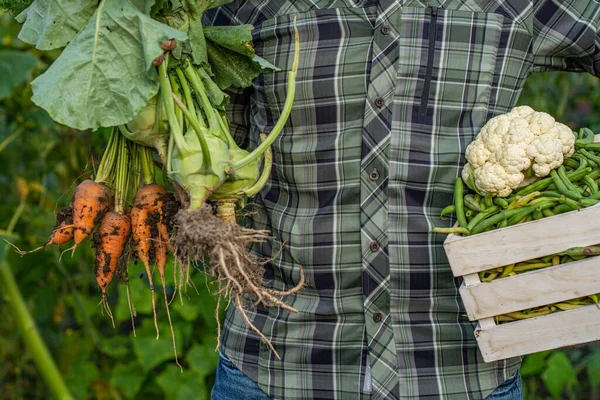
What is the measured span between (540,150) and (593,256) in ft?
0.78

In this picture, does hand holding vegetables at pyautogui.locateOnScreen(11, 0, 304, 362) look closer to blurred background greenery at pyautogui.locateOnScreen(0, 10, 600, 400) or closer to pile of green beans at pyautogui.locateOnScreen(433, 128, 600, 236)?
pile of green beans at pyautogui.locateOnScreen(433, 128, 600, 236)

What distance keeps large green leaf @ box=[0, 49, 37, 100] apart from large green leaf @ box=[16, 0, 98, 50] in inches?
48.4

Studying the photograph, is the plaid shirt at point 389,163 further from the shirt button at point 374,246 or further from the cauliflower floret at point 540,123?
the cauliflower floret at point 540,123

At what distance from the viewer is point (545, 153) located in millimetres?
1643

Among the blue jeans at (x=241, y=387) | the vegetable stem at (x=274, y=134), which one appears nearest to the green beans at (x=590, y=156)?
the blue jeans at (x=241, y=387)

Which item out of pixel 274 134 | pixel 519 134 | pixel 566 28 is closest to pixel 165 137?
pixel 274 134

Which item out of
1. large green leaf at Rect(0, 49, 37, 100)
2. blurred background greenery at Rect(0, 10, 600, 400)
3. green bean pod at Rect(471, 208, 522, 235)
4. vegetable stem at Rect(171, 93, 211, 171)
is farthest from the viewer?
blurred background greenery at Rect(0, 10, 600, 400)

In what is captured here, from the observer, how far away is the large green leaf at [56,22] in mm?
1608

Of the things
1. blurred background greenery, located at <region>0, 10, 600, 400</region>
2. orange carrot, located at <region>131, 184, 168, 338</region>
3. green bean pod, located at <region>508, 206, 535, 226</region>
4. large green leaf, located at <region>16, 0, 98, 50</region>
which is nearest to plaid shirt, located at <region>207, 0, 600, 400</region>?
green bean pod, located at <region>508, 206, 535, 226</region>

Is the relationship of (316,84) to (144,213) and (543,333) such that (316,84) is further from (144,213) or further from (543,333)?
(543,333)

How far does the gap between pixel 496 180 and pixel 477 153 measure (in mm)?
89

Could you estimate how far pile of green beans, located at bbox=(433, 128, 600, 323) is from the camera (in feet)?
5.26

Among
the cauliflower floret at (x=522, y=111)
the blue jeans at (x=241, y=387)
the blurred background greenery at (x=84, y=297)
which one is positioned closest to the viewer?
the cauliflower floret at (x=522, y=111)

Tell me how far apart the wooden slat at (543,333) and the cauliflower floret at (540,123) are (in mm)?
376
